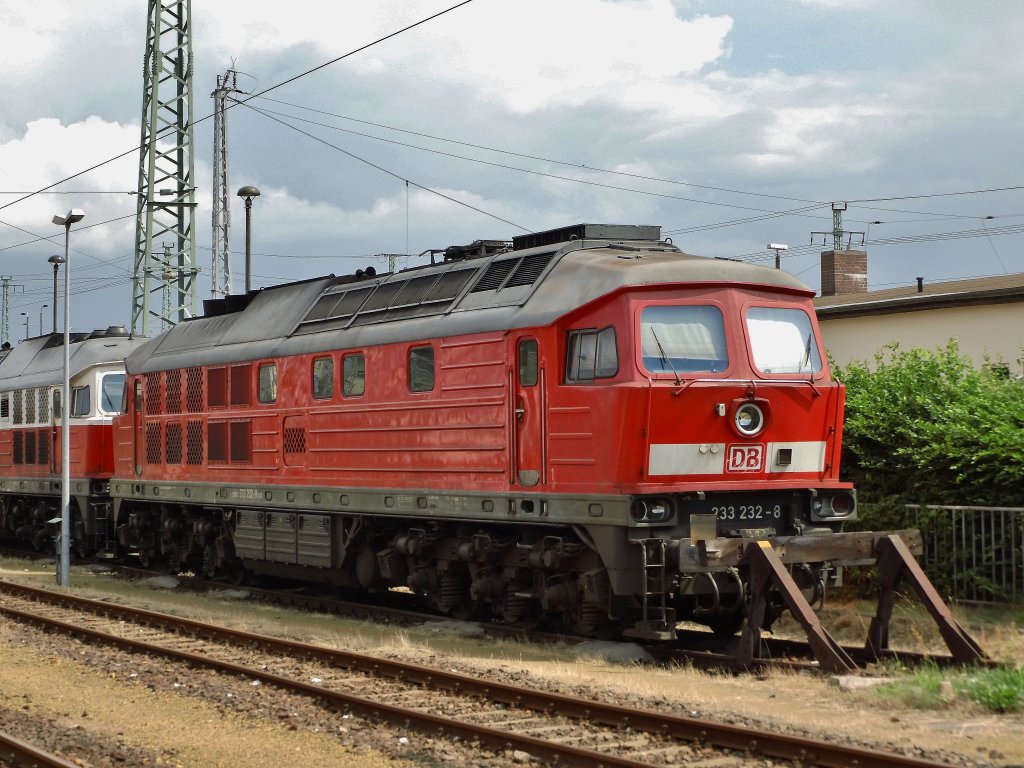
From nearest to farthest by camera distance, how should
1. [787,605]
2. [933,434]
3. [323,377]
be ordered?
[787,605]
[933,434]
[323,377]

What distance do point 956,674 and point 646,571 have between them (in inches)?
113

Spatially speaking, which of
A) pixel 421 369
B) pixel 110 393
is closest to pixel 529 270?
pixel 421 369

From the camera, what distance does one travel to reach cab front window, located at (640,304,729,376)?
12.6 metres

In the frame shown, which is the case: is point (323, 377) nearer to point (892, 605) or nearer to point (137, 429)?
point (137, 429)

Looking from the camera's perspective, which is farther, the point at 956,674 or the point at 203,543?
the point at 203,543

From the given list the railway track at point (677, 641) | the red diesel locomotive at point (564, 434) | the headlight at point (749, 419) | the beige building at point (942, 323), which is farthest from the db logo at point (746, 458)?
the beige building at point (942, 323)

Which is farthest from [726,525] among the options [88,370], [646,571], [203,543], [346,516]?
[88,370]

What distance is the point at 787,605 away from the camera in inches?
464

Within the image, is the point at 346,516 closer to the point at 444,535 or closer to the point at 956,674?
the point at 444,535

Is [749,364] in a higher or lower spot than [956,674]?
higher

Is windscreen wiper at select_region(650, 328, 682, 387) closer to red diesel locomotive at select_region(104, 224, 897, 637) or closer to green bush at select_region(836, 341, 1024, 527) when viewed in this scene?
red diesel locomotive at select_region(104, 224, 897, 637)

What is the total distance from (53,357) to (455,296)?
15491mm

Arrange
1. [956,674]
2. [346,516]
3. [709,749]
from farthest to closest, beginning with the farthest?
[346,516] < [956,674] < [709,749]

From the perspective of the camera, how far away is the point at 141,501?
23031mm
